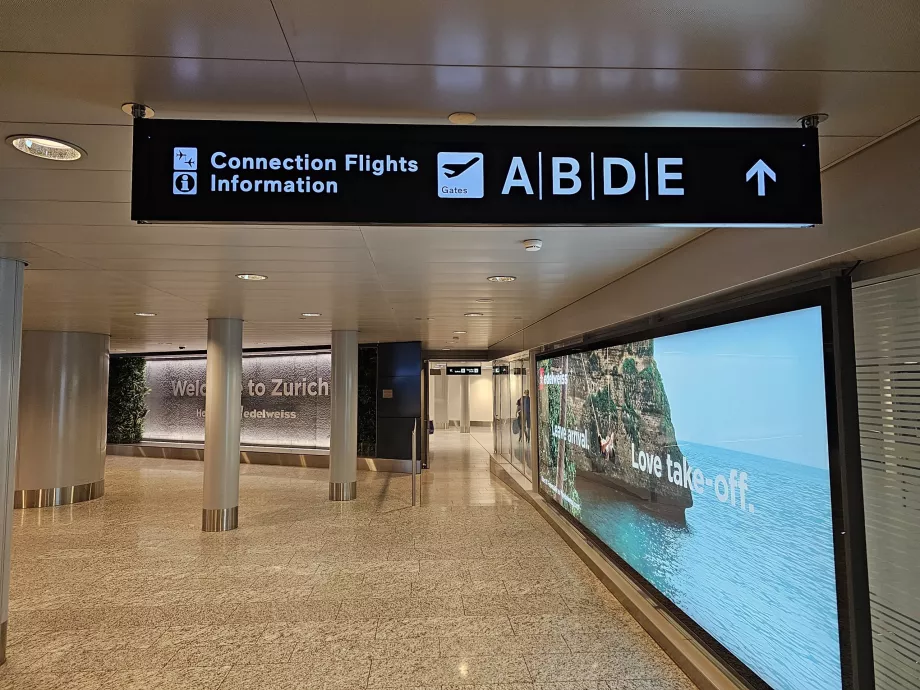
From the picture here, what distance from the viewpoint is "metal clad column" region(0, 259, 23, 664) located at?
4.21 metres

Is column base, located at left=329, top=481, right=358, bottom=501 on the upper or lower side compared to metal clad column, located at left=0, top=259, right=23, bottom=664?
lower

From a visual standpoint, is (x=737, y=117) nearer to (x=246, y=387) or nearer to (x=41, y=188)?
(x=41, y=188)

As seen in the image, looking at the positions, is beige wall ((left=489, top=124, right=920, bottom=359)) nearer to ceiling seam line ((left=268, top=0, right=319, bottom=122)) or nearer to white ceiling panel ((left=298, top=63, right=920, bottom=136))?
white ceiling panel ((left=298, top=63, right=920, bottom=136))

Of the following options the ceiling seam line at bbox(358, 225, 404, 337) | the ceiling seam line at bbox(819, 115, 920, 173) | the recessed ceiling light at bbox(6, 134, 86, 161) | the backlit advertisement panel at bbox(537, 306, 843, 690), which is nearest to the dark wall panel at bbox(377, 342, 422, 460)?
the ceiling seam line at bbox(358, 225, 404, 337)

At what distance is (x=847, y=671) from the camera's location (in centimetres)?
280

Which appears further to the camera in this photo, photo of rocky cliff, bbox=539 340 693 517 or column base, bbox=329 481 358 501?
column base, bbox=329 481 358 501

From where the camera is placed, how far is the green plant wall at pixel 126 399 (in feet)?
57.7

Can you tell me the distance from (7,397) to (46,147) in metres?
2.88

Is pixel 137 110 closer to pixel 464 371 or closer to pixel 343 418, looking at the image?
pixel 343 418

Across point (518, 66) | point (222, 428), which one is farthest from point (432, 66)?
point (222, 428)

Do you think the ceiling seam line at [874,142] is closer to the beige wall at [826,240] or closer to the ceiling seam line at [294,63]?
the beige wall at [826,240]

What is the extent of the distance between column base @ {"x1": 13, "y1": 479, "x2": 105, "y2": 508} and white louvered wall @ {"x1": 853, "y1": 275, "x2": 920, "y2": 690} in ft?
39.1

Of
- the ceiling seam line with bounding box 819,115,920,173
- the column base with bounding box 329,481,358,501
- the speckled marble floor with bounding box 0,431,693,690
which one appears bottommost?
the speckled marble floor with bounding box 0,431,693,690

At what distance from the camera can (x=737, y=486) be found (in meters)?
3.84
